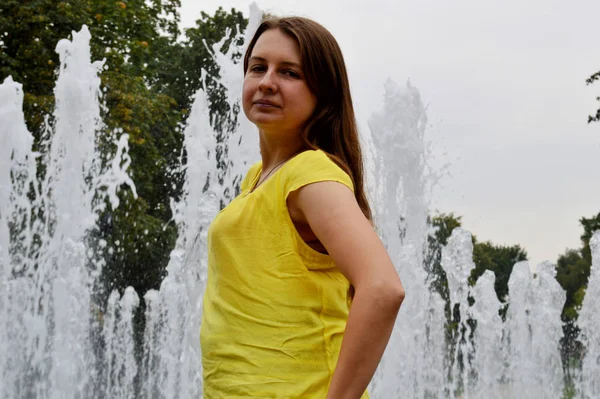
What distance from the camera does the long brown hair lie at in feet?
5.37

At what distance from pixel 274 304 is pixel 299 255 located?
0.09m

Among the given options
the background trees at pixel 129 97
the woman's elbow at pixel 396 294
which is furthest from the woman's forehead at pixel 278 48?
the background trees at pixel 129 97

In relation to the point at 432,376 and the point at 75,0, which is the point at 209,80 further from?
the point at 432,376

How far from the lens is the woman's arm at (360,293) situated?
1332 millimetres

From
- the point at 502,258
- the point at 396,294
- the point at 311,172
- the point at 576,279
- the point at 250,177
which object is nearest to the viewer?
the point at 396,294

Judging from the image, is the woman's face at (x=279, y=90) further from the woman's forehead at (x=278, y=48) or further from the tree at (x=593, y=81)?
the tree at (x=593, y=81)

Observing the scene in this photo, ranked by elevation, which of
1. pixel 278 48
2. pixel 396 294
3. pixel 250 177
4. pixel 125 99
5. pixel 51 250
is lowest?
pixel 396 294

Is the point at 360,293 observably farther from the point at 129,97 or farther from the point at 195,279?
the point at 129,97

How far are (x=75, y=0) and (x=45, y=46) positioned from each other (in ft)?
4.38

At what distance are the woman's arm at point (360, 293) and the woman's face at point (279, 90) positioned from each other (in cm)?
29

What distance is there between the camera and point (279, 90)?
5.36 ft

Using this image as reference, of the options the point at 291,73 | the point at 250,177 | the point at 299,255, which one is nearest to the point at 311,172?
the point at 299,255

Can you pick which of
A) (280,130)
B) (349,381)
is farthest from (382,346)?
(280,130)

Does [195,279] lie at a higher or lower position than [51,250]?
lower
